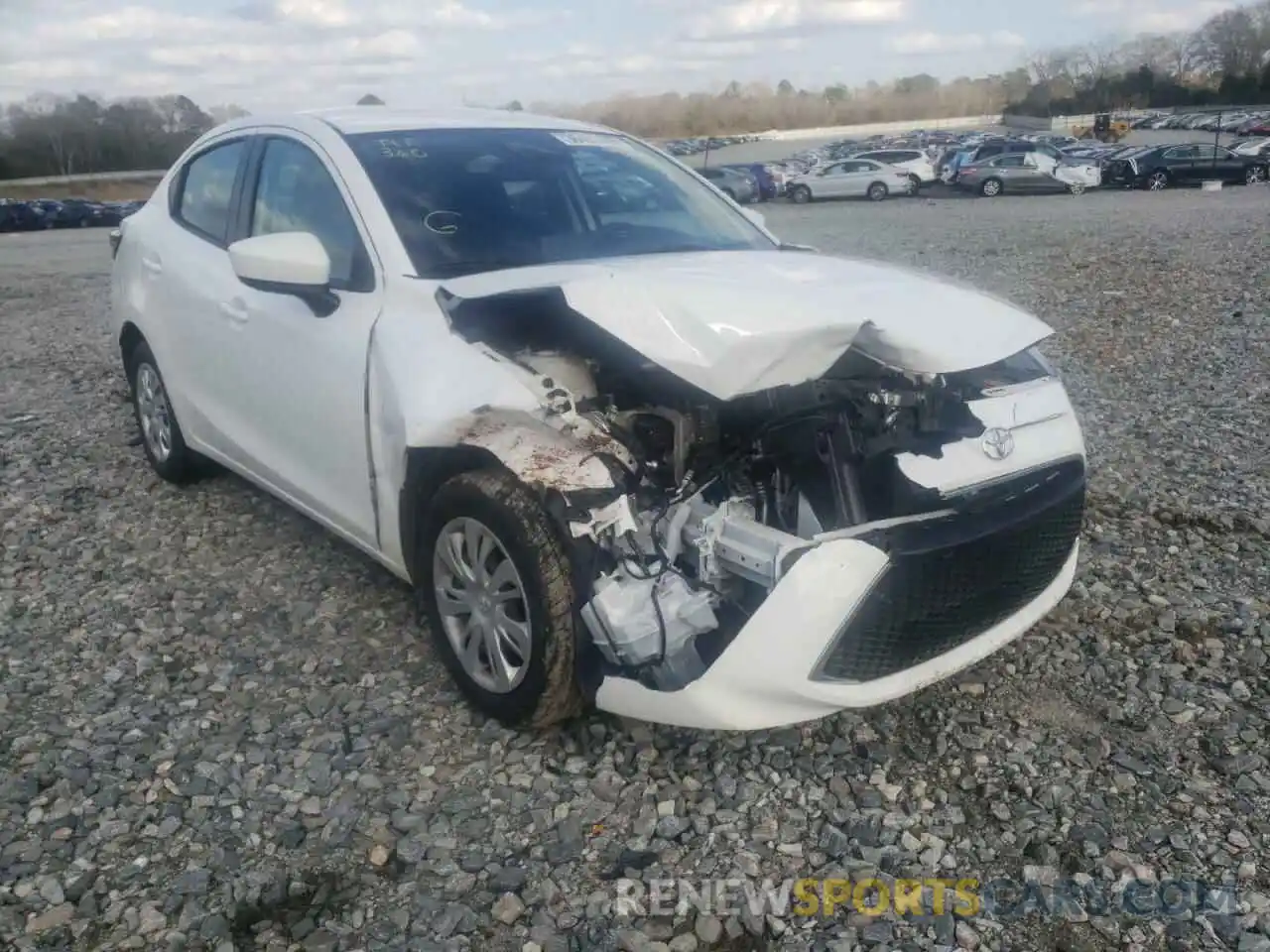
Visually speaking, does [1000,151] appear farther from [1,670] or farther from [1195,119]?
[1195,119]

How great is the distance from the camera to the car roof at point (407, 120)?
400 cm

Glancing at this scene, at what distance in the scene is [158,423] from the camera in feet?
16.9

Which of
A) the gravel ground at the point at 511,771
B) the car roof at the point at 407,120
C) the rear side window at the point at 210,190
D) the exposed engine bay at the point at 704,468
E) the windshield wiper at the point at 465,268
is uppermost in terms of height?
the car roof at the point at 407,120

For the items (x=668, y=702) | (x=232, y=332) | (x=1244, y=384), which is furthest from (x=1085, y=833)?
(x=1244, y=384)

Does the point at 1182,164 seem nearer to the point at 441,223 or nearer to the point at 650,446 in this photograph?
the point at 441,223

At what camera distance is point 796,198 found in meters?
32.4

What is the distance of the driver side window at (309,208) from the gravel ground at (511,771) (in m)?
1.24

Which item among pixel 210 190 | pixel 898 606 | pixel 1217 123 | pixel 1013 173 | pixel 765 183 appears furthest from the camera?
pixel 1217 123

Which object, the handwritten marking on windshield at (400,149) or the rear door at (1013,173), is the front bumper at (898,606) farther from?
the rear door at (1013,173)

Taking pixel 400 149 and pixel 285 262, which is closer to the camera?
pixel 285 262

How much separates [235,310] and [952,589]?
9.03 ft

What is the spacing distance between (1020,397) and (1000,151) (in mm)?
30606

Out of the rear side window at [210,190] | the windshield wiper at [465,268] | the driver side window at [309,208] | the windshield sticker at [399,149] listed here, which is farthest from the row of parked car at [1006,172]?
the windshield wiper at [465,268]

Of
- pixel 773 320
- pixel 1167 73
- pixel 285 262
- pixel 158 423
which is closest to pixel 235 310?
pixel 285 262
